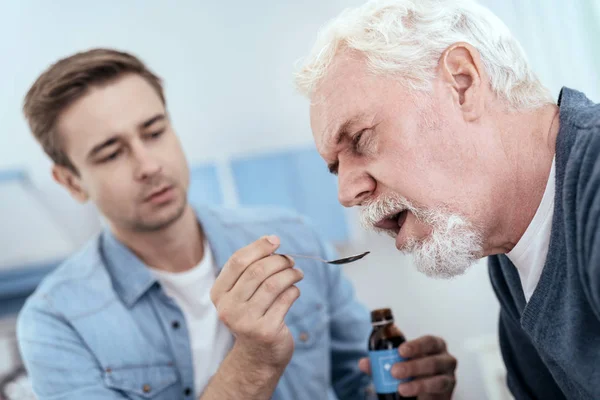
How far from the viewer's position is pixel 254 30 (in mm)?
2576

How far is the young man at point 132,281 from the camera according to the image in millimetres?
1405

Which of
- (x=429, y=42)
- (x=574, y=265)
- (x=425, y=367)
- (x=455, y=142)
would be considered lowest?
(x=425, y=367)

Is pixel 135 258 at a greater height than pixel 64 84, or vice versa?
pixel 64 84

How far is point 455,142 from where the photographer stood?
36.3 inches

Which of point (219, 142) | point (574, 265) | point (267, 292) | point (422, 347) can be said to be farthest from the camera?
point (219, 142)

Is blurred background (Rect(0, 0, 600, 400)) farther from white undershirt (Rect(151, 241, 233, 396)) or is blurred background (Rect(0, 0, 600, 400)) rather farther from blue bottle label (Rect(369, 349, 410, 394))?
blue bottle label (Rect(369, 349, 410, 394))

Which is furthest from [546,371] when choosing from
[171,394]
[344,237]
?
[344,237]

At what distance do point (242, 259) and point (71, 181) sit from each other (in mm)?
693

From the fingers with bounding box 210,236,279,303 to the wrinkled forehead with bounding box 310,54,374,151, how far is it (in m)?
0.21

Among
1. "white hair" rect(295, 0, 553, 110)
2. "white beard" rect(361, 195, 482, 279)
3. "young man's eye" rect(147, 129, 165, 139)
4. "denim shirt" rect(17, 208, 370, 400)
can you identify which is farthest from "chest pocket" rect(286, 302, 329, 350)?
"white hair" rect(295, 0, 553, 110)

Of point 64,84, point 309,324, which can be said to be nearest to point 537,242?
point 309,324

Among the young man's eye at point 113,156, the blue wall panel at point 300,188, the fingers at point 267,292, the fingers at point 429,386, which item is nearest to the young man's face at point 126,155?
the young man's eye at point 113,156

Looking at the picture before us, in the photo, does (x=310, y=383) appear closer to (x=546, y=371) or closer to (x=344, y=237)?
(x=546, y=371)

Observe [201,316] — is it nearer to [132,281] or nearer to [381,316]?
[132,281]
